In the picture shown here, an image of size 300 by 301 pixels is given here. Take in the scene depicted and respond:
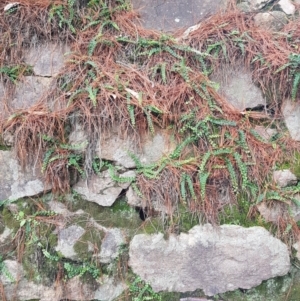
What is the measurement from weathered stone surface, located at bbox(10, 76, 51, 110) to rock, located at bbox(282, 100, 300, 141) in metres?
1.95

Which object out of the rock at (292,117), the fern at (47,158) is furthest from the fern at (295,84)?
the fern at (47,158)

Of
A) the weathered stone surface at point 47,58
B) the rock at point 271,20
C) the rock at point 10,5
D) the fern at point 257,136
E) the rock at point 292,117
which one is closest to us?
the fern at point 257,136

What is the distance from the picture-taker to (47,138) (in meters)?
3.27

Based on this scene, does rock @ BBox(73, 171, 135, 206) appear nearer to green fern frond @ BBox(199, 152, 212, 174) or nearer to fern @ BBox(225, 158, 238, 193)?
green fern frond @ BBox(199, 152, 212, 174)

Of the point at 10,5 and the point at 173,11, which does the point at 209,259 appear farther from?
the point at 10,5

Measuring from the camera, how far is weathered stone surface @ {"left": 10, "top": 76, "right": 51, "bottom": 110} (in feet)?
11.6

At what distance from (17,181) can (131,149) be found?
89cm

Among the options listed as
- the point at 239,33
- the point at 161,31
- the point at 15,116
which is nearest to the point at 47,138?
the point at 15,116

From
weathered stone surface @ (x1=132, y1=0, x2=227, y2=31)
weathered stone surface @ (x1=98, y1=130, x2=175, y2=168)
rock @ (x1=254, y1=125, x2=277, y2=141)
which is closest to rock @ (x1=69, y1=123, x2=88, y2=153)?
weathered stone surface @ (x1=98, y1=130, x2=175, y2=168)

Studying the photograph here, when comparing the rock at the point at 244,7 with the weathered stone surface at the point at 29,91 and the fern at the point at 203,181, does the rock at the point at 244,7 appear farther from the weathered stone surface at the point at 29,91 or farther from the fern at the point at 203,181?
the weathered stone surface at the point at 29,91

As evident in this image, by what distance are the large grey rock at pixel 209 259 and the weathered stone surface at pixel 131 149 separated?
0.58 m

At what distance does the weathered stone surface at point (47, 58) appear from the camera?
3.68 m

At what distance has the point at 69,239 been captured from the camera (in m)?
3.26

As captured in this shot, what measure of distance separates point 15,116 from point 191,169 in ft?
4.56
